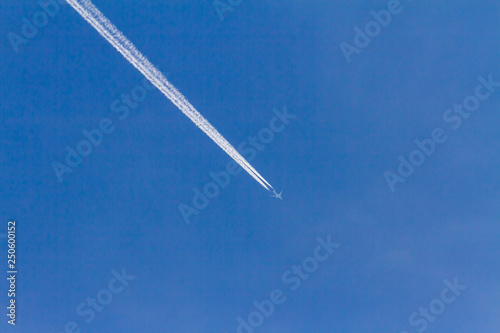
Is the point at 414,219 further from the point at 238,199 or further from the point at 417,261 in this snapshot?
the point at 238,199
